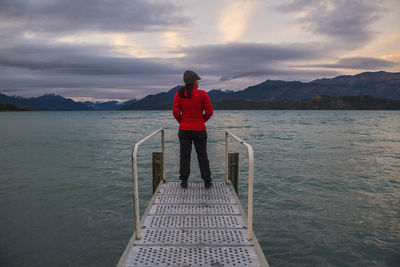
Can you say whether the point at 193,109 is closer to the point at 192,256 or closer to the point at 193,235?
the point at 193,235

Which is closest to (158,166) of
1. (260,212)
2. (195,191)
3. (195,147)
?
(195,191)

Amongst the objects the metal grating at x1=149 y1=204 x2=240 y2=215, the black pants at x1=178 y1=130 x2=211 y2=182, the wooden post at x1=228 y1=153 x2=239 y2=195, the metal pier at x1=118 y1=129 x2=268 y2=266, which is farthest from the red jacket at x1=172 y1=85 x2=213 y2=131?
the wooden post at x1=228 y1=153 x2=239 y2=195

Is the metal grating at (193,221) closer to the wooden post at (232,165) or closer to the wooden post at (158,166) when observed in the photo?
the wooden post at (158,166)

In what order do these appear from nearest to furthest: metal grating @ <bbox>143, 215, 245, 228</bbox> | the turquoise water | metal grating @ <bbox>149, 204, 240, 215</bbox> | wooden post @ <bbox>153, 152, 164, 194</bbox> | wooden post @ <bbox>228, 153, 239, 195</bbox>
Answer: metal grating @ <bbox>143, 215, 245, 228</bbox>, metal grating @ <bbox>149, 204, 240, 215</bbox>, the turquoise water, wooden post @ <bbox>153, 152, 164, 194</bbox>, wooden post @ <bbox>228, 153, 239, 195</bbox>

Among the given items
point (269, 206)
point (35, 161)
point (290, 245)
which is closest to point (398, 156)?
point (269, 206)

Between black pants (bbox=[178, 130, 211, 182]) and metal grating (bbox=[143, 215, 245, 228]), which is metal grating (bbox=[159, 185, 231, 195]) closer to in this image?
black pants (bbox=[178, 130, 211, 182])

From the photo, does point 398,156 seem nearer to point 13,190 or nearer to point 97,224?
point 97,224

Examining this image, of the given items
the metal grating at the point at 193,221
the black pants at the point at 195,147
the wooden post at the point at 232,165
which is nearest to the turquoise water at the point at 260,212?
the wooden post at the point at 232,165

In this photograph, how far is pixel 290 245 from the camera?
20.9 feet

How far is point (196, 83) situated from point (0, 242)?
20.5ft

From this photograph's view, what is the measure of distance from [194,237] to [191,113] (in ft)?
7.90

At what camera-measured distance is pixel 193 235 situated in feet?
13.4

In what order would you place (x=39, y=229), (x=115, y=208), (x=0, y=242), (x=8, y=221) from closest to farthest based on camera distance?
1. (x=0, y=242)
2. (x=39, y=229)
3. (x=8, y=221)
4. (x=115, y=208)

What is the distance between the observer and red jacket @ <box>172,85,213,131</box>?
5320 mm
